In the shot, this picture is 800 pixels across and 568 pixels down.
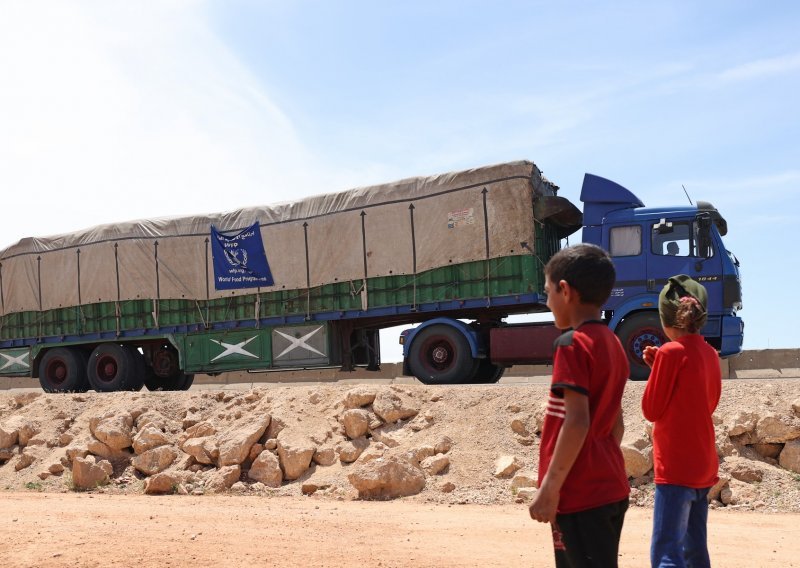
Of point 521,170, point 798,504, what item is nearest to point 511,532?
point 798,504

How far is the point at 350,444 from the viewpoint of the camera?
1112 centimetres

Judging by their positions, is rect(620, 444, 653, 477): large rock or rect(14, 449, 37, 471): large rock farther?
rect(14, 449, 37, 471): large rock

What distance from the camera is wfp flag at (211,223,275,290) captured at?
1642 cm

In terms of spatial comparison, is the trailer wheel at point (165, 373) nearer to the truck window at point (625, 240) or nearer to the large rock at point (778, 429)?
the truck window at point (625, 240)

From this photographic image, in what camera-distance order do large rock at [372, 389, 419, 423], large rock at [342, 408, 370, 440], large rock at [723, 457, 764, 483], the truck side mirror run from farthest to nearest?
the truck side mirror < large rock at [372, 389, 419, 423] < large rock at [342, 408, 370, 440] < large rock at [723, 457, 764, 483]

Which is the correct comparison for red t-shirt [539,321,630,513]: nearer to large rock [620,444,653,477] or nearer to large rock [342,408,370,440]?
large rock [620,444,653,477]

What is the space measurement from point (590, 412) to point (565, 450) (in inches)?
7.9

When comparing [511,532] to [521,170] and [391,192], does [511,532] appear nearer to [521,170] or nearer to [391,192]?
[521,170]

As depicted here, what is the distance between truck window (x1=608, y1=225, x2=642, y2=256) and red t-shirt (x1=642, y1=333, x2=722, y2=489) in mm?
9550

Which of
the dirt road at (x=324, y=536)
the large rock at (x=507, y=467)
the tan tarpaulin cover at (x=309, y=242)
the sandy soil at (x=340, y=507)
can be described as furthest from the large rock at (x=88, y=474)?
the large rock at (x=507, y=467)

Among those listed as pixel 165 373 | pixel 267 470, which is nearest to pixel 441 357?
pixel 267 470

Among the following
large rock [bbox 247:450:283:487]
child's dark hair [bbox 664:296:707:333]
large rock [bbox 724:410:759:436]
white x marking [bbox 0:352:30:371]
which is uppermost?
child's dark hair [bbox 664:296:707:333]

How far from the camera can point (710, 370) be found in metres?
3.88

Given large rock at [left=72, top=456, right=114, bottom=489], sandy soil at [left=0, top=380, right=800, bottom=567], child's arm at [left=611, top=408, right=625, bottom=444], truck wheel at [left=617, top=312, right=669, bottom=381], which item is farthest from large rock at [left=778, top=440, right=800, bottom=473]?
large rock at [left=72, top=456, right=114, bottom=489]
